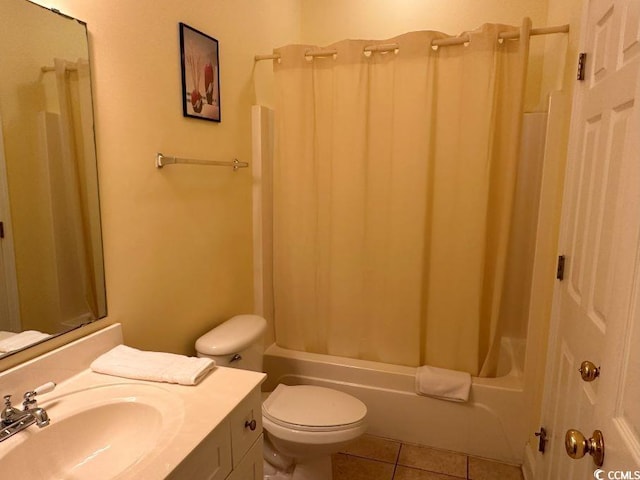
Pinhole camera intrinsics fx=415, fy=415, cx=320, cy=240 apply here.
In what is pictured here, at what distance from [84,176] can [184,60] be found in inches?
26.1

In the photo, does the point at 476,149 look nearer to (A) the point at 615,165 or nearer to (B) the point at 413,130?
(B) the point at 413,130

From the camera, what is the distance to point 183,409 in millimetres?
1070

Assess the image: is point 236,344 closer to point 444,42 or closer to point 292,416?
point 292,416

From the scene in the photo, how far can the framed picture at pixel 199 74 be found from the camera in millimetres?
1673

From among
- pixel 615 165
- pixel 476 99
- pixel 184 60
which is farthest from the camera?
pixel 476 99

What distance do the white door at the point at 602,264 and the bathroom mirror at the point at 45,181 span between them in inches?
55.0

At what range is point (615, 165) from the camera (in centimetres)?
105

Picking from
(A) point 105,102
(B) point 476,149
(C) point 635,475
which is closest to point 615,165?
(C) point 635,475

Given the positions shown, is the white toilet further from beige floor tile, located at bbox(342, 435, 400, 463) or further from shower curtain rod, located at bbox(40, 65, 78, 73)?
shower curtain rod, located at bbox(40, 65, 78, 73)

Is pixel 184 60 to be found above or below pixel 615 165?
above

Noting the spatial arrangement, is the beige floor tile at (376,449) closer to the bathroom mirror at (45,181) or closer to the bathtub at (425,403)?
the bathtub at (425,403)

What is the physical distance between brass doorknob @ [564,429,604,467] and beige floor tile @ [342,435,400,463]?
1387 millimetres

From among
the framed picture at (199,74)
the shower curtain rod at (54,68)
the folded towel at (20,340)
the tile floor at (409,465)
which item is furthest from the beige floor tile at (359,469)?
the shower curtain rod at (54,68)

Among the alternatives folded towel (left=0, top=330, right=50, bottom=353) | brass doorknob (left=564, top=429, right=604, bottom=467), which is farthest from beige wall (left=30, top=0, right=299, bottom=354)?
brass doorknob (left=564, top=429, right=604, bottom=467)
